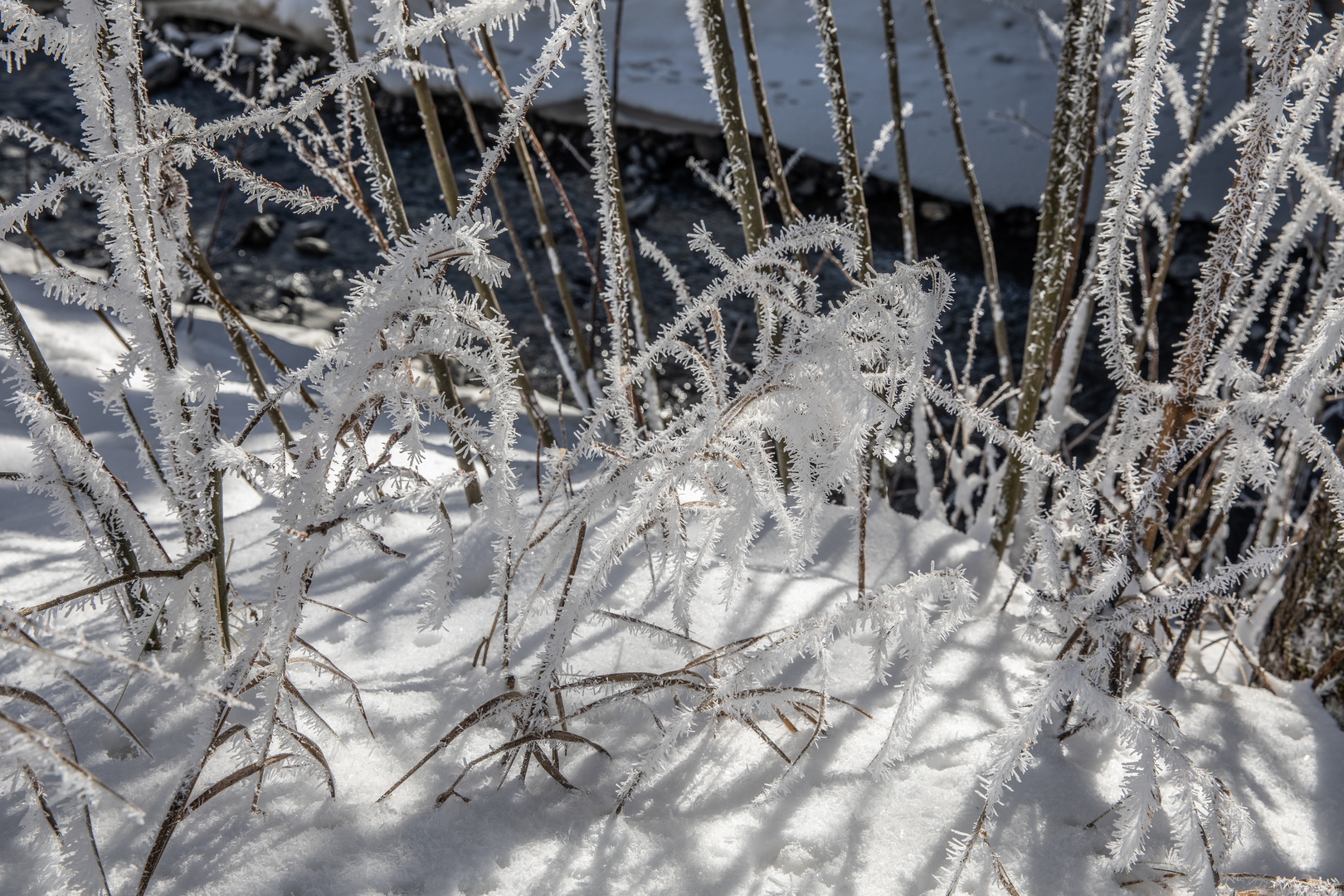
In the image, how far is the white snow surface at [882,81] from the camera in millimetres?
3309

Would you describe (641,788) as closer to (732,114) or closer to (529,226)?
(732,114)

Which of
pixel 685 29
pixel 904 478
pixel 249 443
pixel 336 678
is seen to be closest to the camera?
pixel 336 678

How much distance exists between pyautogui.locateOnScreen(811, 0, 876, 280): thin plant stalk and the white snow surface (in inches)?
101

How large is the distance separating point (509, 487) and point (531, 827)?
23 cm

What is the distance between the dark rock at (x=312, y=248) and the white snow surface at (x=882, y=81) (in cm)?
106

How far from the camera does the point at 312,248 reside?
2967 mm

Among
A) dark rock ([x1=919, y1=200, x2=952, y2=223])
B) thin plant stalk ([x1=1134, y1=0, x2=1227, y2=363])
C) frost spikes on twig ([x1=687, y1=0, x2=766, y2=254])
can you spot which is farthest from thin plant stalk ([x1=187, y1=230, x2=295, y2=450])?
dark rock ([x1=919, y1=200, x2=952, y2=223])

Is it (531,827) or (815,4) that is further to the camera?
(815,4)

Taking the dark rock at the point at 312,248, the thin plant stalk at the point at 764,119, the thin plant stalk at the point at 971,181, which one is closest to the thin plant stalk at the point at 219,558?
the thin plant stalk at the point at 764,119

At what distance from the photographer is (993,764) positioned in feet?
1.78

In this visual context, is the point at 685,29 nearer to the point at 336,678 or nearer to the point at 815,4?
the point at 815,4

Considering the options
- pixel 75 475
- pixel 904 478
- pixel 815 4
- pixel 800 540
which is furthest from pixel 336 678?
pixel 904 478

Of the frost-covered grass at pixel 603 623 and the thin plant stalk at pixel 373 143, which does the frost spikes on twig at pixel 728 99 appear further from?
the thin plant stalk at pixel 373 143

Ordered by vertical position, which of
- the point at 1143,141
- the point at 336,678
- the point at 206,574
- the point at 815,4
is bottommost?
the point at 336,678
